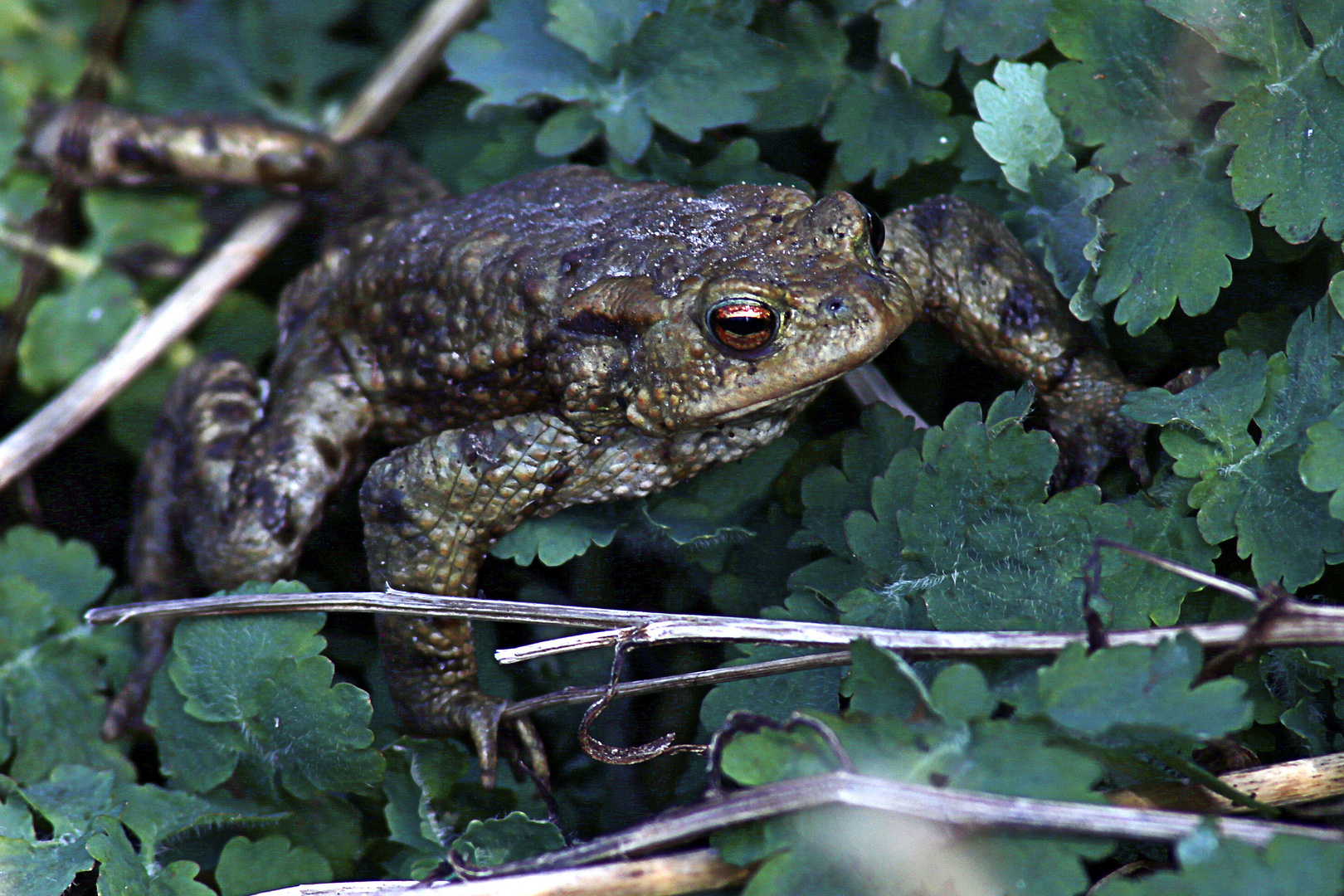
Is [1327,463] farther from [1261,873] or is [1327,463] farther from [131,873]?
[131,873]


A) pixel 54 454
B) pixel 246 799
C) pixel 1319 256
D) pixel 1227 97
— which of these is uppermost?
pixel 1227 97

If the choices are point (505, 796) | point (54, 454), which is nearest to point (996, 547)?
point (505, 796)

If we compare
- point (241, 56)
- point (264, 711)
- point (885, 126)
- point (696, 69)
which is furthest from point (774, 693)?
point (241, 56)

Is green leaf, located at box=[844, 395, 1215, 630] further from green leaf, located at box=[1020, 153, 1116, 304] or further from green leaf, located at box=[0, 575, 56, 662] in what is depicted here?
green leaf, located at box=[0, 575, 56, 662]

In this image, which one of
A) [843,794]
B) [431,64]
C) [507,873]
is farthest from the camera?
[431,64]

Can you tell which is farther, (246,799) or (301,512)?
(301,512)

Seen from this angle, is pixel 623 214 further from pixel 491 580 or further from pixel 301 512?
pixel 301 512

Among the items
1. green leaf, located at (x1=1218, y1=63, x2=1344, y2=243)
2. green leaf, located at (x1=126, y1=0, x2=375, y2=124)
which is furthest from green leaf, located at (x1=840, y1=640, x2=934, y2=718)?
green leaf, located at (x1=126, y1=0, x2=375, y2=124)
